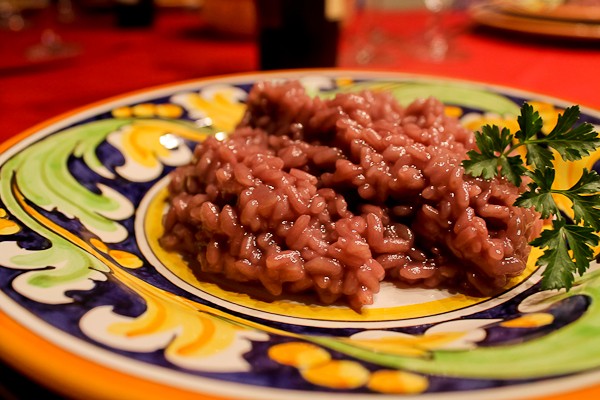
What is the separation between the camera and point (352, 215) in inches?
61.9

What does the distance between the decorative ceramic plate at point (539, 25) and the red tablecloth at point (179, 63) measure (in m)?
0.09

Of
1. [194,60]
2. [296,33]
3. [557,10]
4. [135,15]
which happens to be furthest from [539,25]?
[135,15]

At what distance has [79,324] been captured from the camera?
1.09 m

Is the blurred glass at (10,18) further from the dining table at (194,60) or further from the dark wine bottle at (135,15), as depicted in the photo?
the dark wine bottle at (135,15)

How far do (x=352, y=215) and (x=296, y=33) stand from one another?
174 centimetres

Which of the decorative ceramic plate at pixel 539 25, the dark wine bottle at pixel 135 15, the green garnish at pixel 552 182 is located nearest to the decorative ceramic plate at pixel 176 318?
the green garnish at pixel 552 182

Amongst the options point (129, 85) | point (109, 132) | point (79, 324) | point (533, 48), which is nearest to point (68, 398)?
point (79, 324)

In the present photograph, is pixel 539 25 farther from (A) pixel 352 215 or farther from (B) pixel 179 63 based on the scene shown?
(A) pixel 352 215

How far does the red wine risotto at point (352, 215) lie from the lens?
1478 mm

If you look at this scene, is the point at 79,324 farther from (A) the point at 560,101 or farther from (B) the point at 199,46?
(B) the point at 199,46

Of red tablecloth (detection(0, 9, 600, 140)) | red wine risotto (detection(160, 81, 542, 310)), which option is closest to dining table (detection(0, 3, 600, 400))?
red tablecloth (detection(0, 9, 600, 140))

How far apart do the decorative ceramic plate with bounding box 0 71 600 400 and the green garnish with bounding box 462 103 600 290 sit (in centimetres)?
7

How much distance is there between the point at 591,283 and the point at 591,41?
125 inches

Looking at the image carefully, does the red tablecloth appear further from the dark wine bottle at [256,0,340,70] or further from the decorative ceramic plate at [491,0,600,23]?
the dark wine bottle at [256,0,340,70]
